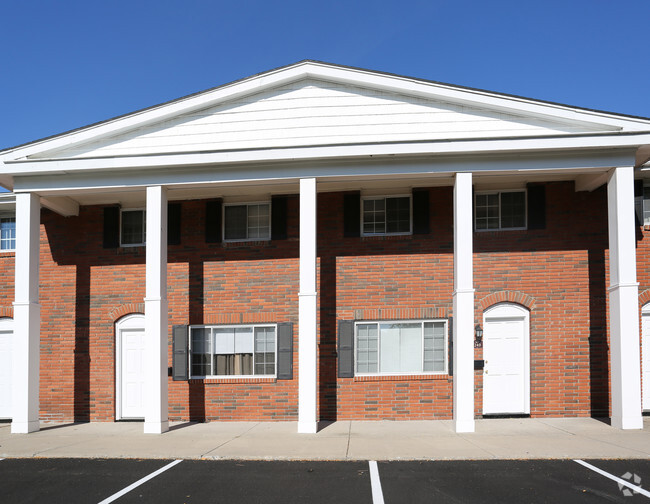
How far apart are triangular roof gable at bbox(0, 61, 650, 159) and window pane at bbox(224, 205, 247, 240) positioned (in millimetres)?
2096

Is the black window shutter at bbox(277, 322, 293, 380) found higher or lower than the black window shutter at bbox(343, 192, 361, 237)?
lower

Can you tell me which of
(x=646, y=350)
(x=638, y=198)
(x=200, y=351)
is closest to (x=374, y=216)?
(x=200, y=351)

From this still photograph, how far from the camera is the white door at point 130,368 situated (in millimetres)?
13055

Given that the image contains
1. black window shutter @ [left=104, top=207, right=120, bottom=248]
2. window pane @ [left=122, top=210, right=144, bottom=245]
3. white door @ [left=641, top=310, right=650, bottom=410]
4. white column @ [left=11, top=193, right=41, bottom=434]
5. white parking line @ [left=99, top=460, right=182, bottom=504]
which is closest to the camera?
white parking line @ [left=99, top=460, right=182, bottom=504]

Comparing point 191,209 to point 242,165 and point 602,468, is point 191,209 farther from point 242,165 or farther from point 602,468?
point 602,468

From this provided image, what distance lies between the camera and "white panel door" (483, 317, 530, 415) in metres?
12.2

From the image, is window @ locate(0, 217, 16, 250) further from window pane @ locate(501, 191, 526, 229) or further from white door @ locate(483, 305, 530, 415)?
window pane @ locate(501, 191, 526, 229)

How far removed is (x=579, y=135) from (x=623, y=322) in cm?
342

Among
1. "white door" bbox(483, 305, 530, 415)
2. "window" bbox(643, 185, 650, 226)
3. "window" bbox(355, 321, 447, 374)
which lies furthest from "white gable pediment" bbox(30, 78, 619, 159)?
"window" bbox(355, 321, 447, 374)

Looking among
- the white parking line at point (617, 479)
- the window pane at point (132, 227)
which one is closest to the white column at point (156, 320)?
the window pane at point (132, 227)

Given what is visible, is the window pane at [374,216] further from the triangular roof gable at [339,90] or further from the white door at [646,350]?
the white door at [646,350]

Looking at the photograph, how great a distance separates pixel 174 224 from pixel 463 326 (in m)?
6.68

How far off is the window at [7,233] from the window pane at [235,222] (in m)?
5.20

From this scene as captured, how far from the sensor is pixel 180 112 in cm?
1174
